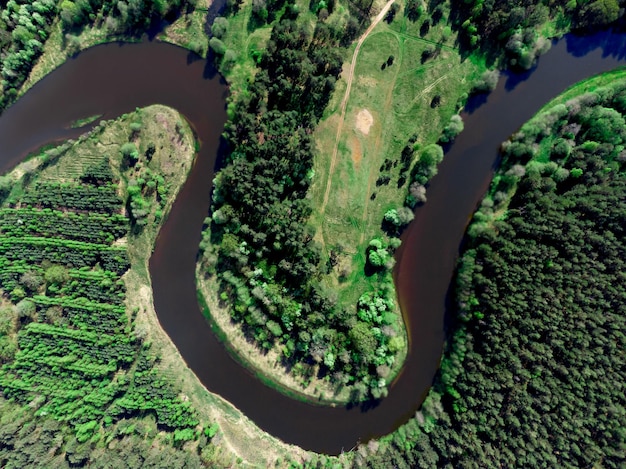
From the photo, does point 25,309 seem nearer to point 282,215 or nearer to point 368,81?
point 282,215

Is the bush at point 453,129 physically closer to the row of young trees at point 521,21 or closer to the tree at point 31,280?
the row of young trees at point 521,21

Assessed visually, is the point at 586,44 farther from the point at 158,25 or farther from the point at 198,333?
the point at 198,333

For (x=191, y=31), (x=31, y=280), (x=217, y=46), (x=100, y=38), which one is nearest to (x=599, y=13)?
(x=217, y=46)

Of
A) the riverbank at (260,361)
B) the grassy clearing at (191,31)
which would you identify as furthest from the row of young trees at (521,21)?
the riverbank at (260,361)

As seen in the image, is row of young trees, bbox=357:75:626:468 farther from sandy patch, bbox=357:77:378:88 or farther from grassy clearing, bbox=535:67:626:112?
sandy patch, bbox=357:77:378:88

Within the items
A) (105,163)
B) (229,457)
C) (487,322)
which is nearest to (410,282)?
(487,322)

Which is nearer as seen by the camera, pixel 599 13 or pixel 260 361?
pixel 599 13

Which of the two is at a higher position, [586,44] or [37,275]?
[586,44]
